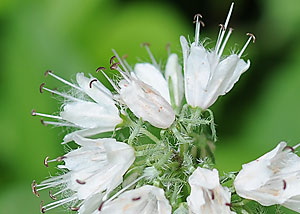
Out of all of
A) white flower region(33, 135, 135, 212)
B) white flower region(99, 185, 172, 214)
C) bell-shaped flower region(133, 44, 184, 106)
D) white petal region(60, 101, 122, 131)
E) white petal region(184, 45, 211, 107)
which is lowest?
white flower region(99, 185, 172, 214)

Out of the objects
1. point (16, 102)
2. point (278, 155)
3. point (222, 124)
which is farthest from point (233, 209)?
point (16, 102)

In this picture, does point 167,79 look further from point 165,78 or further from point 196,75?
point 196,75

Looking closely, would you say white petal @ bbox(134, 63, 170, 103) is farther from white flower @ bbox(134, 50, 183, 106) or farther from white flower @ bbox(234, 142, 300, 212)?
white flower @ bbox(234, 142, 300, 212)

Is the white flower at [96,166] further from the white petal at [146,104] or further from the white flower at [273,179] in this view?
the white flower at [273,179]

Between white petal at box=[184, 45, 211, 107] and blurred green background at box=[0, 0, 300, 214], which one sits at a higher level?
white petal at box=[184, 45, 211, 107]

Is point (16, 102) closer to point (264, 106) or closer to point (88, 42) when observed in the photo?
point (88, 42)

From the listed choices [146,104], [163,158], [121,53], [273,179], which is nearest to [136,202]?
[163,158]

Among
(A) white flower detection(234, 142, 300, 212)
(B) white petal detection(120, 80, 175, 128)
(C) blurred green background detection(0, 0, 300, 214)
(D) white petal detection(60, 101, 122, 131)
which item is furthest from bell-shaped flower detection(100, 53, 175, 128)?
(C) blurred green background detection(0, 0, 300, 214)
